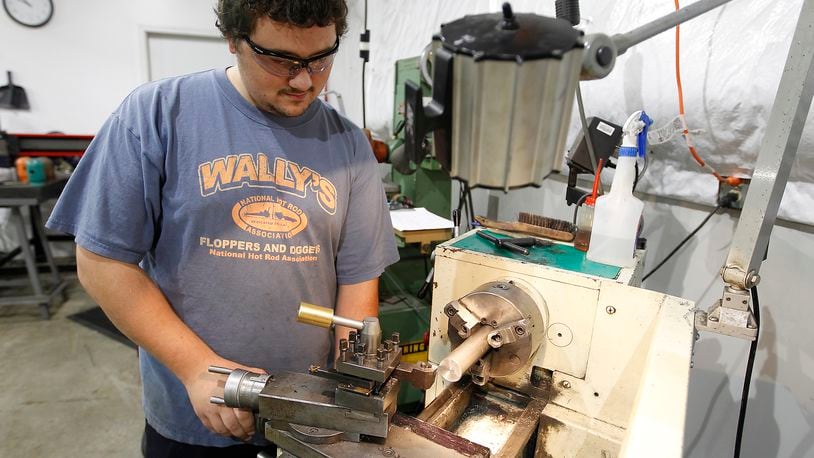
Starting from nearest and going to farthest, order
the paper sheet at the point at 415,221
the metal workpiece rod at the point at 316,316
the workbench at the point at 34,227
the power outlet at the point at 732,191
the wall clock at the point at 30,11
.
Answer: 1. the metal workpiece rod at the point at 316,316
2. the power outlet at the point at 732,191
3. the paper sheet at the point at 415,221
4. the workbench at the point at 34,227
5. the wall clock at the point at 30,11

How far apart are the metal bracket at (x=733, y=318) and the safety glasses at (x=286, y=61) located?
0.72 meters

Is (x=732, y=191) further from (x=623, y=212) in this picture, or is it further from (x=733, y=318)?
(x=733, y=318)

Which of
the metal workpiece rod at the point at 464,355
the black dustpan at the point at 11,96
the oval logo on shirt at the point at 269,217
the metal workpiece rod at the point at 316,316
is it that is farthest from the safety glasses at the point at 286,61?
the black dustpan at the point at 11,96

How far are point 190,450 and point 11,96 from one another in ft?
12.1

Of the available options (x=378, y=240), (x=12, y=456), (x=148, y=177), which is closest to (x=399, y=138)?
(x=378, y=240)

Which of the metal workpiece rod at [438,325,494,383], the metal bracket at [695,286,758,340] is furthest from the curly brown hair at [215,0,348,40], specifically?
the metal bracket at [695,286,758,340]

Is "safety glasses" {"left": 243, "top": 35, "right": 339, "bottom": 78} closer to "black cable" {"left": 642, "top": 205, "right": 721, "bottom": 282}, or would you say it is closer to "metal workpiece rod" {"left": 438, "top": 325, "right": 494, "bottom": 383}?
"metal workpiece rod" {"left": 438, "top": 325, "right": 494, "bottom": 383}

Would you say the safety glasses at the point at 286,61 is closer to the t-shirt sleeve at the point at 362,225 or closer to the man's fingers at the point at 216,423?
the t-shirt sleeve at the point at 362,225

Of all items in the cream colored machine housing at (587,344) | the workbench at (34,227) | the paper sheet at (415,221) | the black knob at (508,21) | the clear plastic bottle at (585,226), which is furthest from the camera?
the workbench at (34,227)

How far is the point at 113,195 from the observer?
2.30 ft

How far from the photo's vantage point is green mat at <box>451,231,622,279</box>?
769 mm

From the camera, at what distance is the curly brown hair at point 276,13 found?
2.14 feet

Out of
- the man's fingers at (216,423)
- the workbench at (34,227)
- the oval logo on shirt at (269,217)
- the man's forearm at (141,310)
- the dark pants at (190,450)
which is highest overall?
the oval logo on shirt at (269,217)

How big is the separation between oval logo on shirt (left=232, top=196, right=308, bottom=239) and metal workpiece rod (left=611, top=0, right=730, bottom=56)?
60 centimetres
